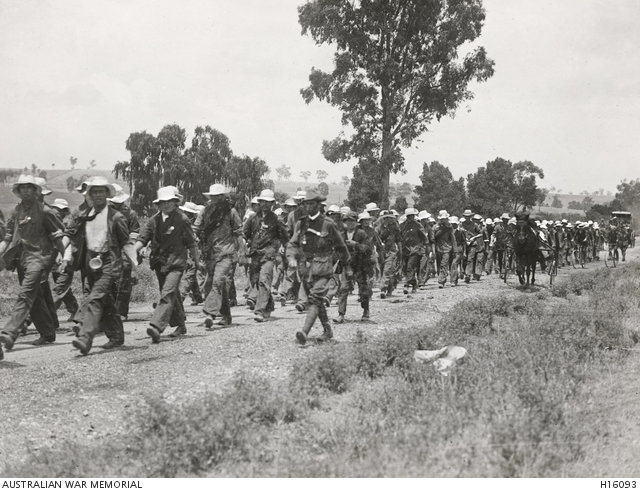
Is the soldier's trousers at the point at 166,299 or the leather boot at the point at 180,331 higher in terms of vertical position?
the soldier's trousers at the point at 166,299

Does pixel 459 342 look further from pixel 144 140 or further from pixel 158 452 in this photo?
pixel 144 140

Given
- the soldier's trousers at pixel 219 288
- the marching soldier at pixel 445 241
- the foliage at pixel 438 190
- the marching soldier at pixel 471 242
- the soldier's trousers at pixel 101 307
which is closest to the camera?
the soldier's trousers at pixel 101 307

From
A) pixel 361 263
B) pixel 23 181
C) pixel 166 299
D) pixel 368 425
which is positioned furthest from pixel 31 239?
pixel 368 425

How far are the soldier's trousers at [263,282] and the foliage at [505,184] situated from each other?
7194 centimetres

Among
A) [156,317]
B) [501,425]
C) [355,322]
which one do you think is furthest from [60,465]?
[355,322]

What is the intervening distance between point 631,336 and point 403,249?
8108mm

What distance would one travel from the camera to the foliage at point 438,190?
75.4 metres

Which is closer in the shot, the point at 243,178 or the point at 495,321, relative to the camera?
the point at 495,321

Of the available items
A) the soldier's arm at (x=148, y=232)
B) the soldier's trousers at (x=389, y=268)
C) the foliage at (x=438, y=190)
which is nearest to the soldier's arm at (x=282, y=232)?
the soldier's arm at (x=148, y=232)

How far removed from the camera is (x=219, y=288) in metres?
10.4

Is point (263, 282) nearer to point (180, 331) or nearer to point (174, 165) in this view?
point (180, 331)

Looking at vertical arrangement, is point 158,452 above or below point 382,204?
below

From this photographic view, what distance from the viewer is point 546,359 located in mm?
6766

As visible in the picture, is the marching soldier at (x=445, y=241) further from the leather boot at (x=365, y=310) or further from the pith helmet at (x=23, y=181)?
the pith helmet at (x=23, y=181)
